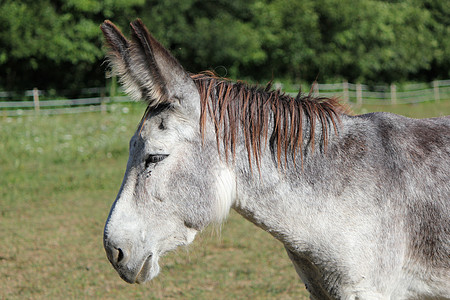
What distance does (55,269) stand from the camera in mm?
5977

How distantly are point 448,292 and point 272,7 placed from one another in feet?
98.5

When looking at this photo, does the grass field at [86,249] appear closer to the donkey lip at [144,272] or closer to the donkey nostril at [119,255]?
the donkey lip at [144,272]

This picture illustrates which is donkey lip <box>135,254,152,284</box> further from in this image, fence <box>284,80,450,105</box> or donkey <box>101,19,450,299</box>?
fence <box>284,80,450,105</box>

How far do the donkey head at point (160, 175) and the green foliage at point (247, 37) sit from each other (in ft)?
72.4

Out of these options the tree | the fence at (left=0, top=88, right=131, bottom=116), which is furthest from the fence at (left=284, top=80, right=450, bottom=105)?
the tree

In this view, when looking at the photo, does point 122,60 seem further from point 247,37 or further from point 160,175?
point 247,37

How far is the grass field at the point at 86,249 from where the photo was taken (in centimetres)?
529

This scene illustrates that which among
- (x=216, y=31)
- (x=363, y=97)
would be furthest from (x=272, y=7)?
(x=363, y=97)

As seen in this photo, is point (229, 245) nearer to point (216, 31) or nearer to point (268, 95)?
point (268, 95)

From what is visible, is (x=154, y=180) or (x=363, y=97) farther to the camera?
(x=363, y=97)

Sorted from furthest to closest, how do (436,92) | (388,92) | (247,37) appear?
1. (388,92)
2. (436,92)
3. (247,37)

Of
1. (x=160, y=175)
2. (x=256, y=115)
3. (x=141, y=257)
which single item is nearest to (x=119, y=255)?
(x=141, y=257)

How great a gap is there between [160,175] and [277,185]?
0.60 metres

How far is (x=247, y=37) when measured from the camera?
95.7ft
